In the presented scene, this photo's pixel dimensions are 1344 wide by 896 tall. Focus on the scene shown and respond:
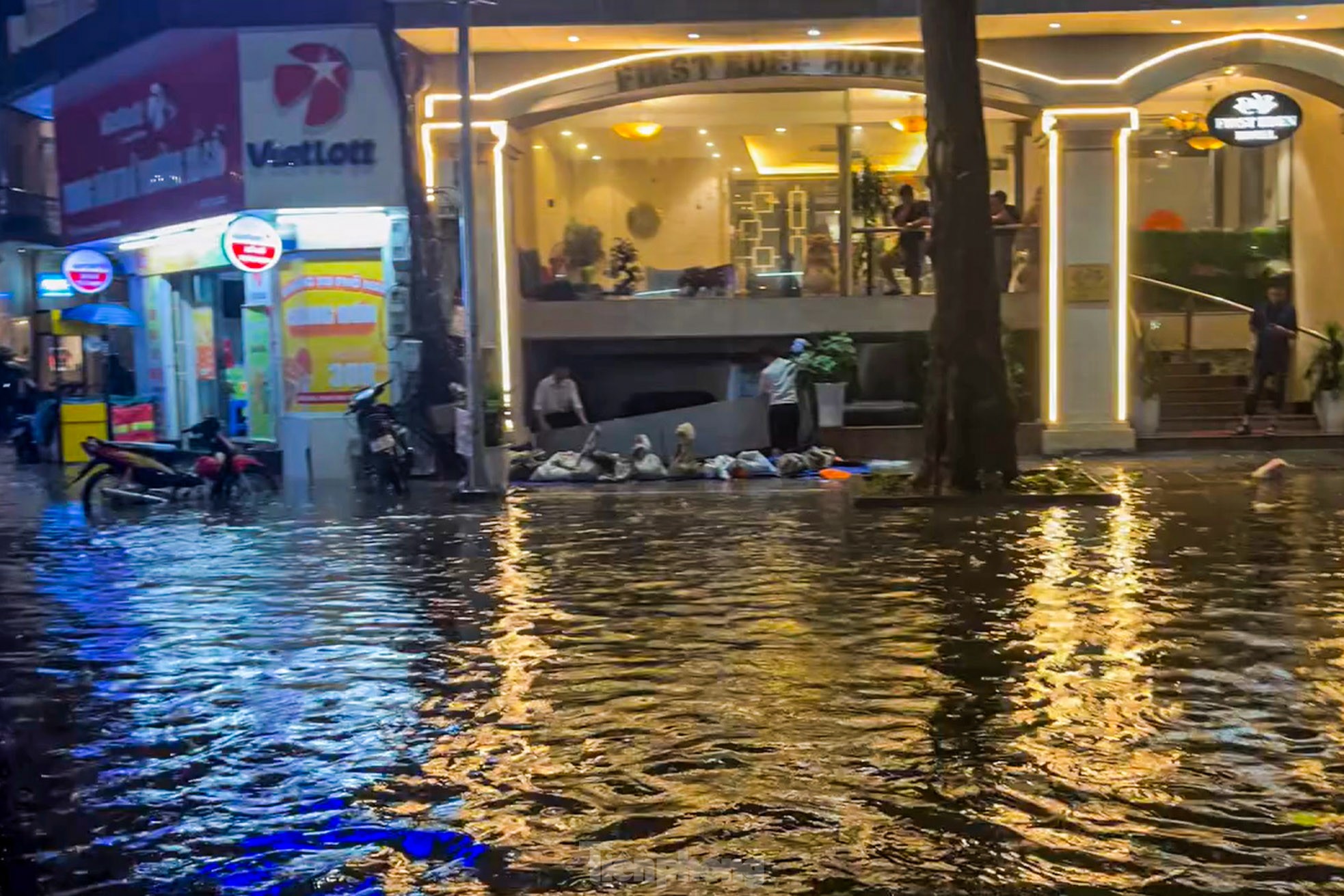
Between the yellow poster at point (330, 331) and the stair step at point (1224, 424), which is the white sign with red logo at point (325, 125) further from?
the stair step at point (1224, 424)

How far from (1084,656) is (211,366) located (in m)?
19.3

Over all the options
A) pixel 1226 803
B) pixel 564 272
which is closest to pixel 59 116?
pixel 564 272

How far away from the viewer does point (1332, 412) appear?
20.9m

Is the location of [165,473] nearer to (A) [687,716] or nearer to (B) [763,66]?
(B) [763,66]

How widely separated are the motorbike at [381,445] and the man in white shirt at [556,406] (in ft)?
8.10

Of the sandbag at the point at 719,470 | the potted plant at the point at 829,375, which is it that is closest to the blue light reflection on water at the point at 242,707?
the sandbag at the point at 719,470

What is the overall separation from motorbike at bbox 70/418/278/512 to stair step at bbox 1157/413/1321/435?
13.2m

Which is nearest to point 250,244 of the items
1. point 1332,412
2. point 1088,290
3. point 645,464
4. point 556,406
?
point 556,406

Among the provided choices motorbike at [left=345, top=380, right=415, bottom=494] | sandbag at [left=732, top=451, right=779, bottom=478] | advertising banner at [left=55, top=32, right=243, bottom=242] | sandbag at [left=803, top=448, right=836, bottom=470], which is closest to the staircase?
sandbag at [left=803, top=448, right=836, bottom=470]

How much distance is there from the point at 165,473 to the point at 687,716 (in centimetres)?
1228

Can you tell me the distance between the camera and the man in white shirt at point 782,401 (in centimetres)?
2017

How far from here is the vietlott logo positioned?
2008 centimetres

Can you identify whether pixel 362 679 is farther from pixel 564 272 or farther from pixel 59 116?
pixel 59 116

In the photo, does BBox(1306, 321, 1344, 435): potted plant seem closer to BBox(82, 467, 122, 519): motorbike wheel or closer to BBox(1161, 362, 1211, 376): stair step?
BBox(1161, 362, 1211, 376): stair step
